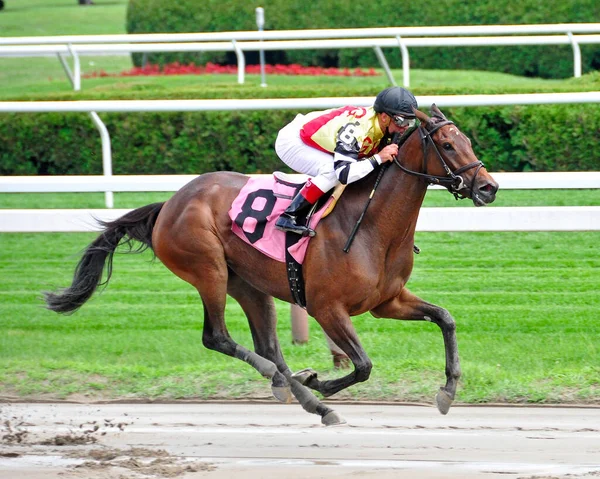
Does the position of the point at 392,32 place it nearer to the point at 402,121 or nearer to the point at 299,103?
the point at 299,103

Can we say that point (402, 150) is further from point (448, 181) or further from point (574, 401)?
point (574, 401)

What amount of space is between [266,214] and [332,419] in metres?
1.02

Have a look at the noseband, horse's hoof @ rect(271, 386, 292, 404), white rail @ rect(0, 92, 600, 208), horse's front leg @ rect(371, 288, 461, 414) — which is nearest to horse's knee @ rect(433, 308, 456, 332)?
horse's front leg @ rect(371, 288, 461, 414)

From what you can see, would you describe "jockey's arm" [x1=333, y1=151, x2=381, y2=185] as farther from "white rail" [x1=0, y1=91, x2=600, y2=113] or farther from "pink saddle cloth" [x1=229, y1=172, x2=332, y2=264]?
"white rail" [x1=0, y1=91, x2=600, y2=113]

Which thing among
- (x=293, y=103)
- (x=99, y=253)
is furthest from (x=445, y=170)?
(x=293, y=103)

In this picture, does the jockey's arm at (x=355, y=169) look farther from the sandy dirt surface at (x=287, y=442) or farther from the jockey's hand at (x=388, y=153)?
the sandy dirt surface at (x=287, y=442)

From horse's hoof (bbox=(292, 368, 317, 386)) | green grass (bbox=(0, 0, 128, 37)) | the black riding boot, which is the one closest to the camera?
the black riding boot

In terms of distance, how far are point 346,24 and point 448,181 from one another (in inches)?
512

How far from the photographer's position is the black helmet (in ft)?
15.7

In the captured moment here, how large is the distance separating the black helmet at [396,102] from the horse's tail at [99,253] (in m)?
1.49

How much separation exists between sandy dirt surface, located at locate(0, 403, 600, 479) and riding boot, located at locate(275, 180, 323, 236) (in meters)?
0.97

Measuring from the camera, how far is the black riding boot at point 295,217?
496cm

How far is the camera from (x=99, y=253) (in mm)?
5797

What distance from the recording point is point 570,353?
618 centimetres
